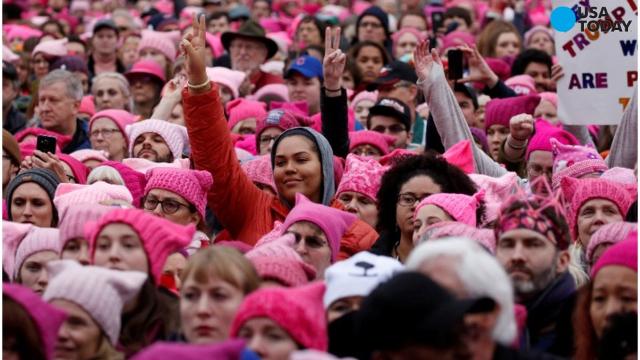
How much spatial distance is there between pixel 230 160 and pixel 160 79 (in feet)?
19.1

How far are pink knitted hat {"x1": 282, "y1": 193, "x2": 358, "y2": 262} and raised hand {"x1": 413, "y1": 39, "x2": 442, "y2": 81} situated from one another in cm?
182

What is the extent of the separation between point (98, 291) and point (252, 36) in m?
9.11

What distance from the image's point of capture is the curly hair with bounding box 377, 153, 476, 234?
30.7 feet

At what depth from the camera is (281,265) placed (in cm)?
779

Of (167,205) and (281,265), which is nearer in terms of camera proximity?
(281,265)

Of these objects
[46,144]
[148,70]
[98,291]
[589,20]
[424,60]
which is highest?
[589,20]

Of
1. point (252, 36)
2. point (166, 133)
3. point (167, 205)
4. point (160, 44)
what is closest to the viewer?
point (167, 205)

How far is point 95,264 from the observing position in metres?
7.84

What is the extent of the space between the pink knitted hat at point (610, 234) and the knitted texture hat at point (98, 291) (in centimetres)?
224

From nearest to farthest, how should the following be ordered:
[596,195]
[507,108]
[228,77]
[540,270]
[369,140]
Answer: [540,270] < [596,195] < [369,140] < [507,108] < [228,77]

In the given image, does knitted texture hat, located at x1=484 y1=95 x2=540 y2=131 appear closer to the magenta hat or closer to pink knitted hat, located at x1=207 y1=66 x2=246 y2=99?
pink knitted hat, located at x1=207 y1=66 x2=246 y2=99

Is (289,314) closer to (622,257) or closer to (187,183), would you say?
(622,257)

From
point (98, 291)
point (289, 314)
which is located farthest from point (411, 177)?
point (289, 314)

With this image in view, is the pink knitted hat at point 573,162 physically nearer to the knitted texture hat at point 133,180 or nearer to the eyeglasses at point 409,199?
the eyeglasses at point 409,199
